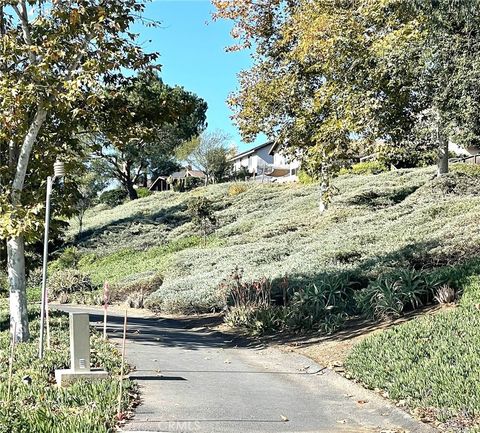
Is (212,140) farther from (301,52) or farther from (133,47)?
(133,47)

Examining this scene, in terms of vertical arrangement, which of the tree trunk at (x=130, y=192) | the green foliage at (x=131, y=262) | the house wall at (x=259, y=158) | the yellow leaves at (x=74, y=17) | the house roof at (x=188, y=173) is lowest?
the green foliage at (x=131, y=262)

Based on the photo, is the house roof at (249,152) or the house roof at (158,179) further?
the house roof at (249,152)

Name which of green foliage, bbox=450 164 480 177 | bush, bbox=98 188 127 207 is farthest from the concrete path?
bush, bbox=98 188 127 207

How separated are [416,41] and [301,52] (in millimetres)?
4068

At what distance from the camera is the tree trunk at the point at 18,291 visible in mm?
10820

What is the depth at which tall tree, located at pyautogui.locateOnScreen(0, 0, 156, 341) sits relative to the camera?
9812mm

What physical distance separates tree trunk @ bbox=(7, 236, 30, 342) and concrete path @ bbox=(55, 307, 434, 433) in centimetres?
187

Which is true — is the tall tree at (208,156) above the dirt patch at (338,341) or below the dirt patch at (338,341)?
above

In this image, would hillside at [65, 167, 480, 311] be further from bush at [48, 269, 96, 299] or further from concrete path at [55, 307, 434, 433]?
concrete path at [55, 307, 434, 433]

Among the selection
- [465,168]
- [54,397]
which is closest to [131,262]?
[465,168]

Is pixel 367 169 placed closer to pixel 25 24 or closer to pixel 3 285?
pixel 3 285
